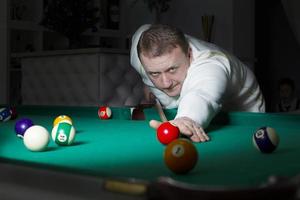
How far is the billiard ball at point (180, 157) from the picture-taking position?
1048 mm

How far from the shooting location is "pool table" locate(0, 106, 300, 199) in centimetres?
80

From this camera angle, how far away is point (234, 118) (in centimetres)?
220

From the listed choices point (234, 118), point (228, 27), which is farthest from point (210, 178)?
point (228, 27)

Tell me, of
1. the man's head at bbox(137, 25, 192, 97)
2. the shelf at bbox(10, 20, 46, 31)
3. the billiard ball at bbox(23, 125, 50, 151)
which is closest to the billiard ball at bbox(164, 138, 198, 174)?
the billiard ball at bbox(23, 125, 50, 151)

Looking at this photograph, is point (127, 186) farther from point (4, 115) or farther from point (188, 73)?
point (4, 115)

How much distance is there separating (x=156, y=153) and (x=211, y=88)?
28.2 inches

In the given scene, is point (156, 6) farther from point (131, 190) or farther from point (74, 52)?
point (131, 190)

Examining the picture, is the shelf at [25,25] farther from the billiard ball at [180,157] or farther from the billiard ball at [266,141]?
the billiard ball at [180,157]

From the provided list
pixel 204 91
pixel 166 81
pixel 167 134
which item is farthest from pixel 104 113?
pixel 167 134

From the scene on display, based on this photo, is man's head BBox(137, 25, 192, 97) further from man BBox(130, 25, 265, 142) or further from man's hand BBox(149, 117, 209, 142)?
man's hand BBox(149, 117, 209, 142)

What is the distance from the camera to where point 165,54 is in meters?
2.20

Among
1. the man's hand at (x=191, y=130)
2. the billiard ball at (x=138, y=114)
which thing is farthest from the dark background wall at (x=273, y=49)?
the man's hand at (x=191, y=130)

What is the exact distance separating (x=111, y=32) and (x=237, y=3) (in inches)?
64.1

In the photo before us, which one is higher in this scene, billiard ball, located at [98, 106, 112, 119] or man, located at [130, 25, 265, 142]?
man, located at [130, 25, 265, 142]
